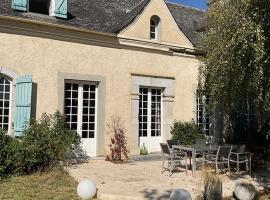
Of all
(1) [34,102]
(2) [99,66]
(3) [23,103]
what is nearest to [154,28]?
(2) [99,66]

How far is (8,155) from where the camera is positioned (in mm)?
9227

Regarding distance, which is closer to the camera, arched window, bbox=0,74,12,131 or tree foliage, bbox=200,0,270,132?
tree foliage, bbox=200,0,270,132

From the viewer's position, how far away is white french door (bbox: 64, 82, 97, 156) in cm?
1184

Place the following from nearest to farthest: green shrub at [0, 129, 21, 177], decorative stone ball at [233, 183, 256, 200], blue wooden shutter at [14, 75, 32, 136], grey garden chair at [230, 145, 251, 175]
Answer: decorative stone ball at [233, 183, 256, 200], green shrub at [0, 129, 21, 177], grey garden chair at [230, 145, 251, 175], blue wooden shutter at [14, 75, 32, 136]

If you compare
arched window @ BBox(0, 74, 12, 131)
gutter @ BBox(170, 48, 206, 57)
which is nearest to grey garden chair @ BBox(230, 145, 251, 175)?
gutter @ BBox(170, 48, 206, 57)

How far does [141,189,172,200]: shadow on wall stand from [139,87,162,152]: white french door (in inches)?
208

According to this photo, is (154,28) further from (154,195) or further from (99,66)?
(154,195)

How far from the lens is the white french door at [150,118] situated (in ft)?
43.8

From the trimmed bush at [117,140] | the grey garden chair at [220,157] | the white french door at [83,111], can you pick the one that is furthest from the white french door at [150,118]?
the grey garden chair at [220,157]

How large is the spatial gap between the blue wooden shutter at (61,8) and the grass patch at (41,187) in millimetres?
5045

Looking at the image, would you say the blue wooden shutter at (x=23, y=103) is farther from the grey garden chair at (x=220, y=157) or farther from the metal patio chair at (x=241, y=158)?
the metal patio chair at (x=241, y=158)

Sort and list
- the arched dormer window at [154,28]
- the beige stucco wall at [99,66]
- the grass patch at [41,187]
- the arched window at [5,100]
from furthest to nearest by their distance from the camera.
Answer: the arched dormer window at [154,28]
the beige stucco wall at [99,66]
the arched window at [5,100]
the grass patch at [41,187]

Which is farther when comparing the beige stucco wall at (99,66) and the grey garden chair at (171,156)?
the beige stucco wall at (99,66)

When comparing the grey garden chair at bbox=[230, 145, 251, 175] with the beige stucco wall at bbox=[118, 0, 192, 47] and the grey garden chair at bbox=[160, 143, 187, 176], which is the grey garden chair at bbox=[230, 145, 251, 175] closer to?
the grey garden chair at bbox=[160, 143, 187, 176]
